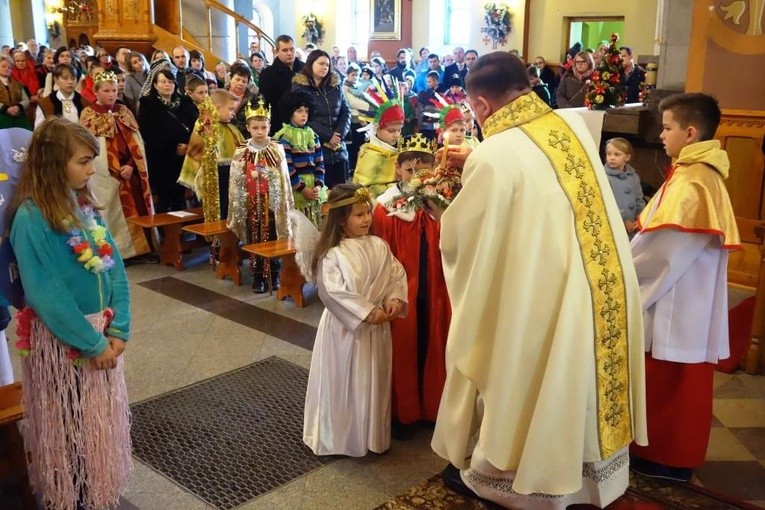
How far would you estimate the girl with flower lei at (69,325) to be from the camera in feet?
8.08

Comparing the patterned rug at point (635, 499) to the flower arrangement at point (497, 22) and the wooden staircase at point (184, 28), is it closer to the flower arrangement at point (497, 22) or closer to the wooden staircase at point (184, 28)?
the wooden staircase at point (184, 28)

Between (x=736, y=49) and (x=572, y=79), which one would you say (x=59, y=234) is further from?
(x=572, y=79)

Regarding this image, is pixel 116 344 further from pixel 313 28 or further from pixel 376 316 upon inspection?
pixel 313 28

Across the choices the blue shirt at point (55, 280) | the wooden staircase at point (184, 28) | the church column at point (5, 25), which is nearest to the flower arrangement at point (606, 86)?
the blue shirt at point (55, 280)

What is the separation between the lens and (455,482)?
3.02 metres

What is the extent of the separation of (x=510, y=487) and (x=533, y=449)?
41 centimetres

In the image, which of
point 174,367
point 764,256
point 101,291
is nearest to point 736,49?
point 764,256

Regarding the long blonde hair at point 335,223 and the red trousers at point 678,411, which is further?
the long blonde hair at point 335,223

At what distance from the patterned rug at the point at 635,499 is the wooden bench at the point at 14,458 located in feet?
4.30

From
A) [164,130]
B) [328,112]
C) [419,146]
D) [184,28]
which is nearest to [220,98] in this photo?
[164,130]

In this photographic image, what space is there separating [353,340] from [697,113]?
66.3 inches

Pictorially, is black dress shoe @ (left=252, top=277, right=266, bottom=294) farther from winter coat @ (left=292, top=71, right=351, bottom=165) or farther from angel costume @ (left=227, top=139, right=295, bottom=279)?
winter coat @ (left=292, top=71, right=351, bottom=165)

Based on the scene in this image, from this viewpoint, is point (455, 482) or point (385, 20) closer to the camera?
point (455, 482)

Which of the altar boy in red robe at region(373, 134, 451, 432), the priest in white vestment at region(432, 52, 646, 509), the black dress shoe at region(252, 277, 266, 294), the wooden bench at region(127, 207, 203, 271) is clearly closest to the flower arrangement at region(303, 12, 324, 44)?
the wooden bench at region(127, 207, 203, 271)
